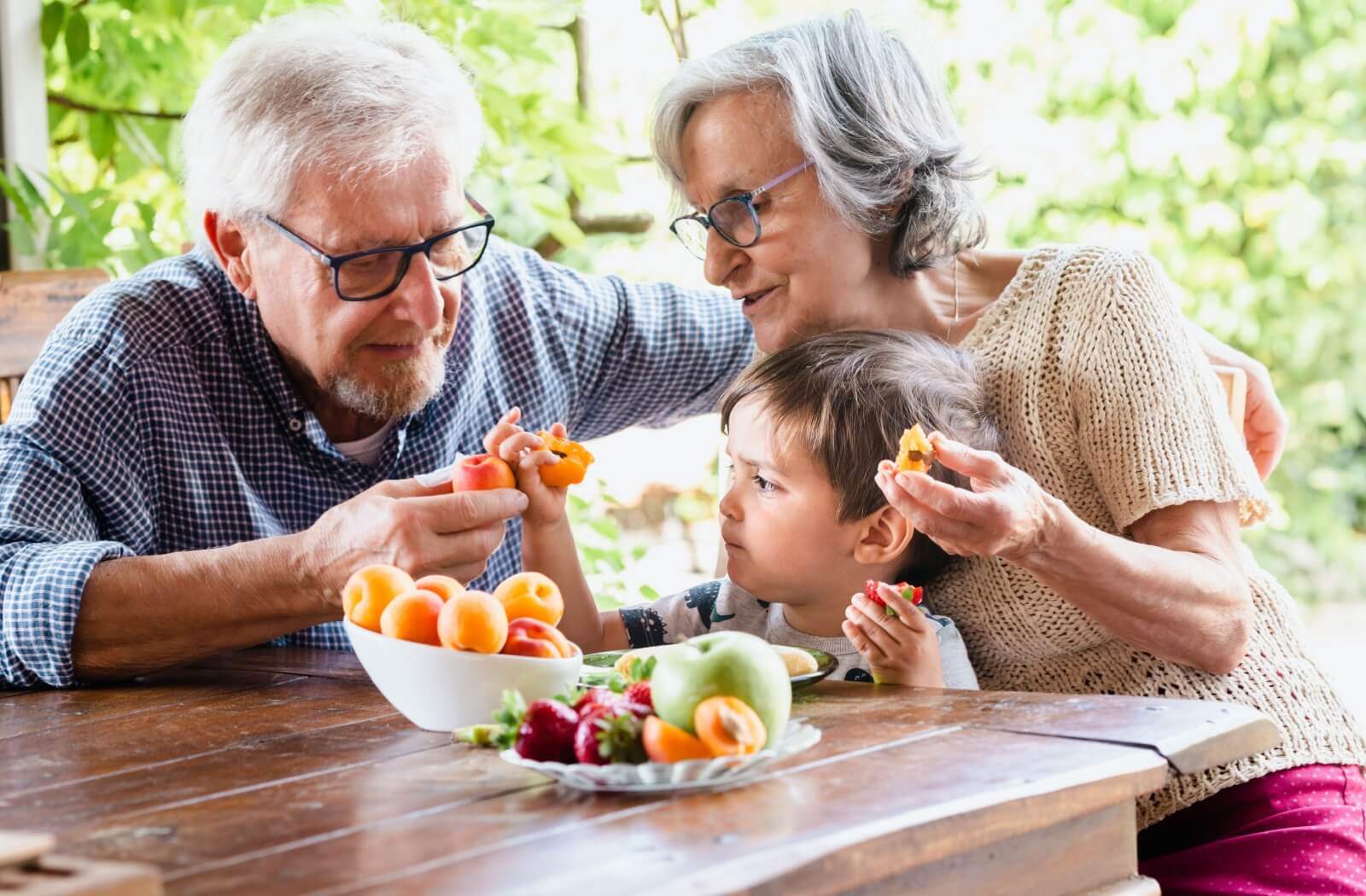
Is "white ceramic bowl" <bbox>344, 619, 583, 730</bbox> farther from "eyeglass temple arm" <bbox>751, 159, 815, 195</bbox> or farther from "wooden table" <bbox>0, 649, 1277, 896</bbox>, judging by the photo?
"eyeglass temple arm" <bbox>751, 159, 815, 195</bbox>

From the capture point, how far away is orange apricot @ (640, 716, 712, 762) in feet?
4.23

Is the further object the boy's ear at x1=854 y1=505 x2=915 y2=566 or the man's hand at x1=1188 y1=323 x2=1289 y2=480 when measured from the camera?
the man's hand at x1=1188 y1=323 x2=1289 y2=480

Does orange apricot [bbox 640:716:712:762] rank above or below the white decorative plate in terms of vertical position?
above

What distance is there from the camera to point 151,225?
3.34 metres

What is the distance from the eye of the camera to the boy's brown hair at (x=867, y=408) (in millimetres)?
2072

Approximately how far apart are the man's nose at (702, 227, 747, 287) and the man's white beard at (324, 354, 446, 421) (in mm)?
461

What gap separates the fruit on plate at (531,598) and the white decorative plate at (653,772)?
0.28 m

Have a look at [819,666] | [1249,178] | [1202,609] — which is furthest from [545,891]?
[1249,178]

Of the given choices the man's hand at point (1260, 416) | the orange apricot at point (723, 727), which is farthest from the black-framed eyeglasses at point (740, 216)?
the orange apricot at point (723, 727)

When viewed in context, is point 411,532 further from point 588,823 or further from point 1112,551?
point 1112,551

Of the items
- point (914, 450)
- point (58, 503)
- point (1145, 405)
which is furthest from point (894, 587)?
point (58, 503)

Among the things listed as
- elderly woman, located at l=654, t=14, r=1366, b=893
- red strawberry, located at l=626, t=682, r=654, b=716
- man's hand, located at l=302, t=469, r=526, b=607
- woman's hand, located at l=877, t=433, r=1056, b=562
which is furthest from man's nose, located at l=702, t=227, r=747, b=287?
red strawberry, located at l=626, t=682, r=654, b=716

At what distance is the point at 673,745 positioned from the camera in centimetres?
129

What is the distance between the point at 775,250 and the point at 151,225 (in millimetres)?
1733
